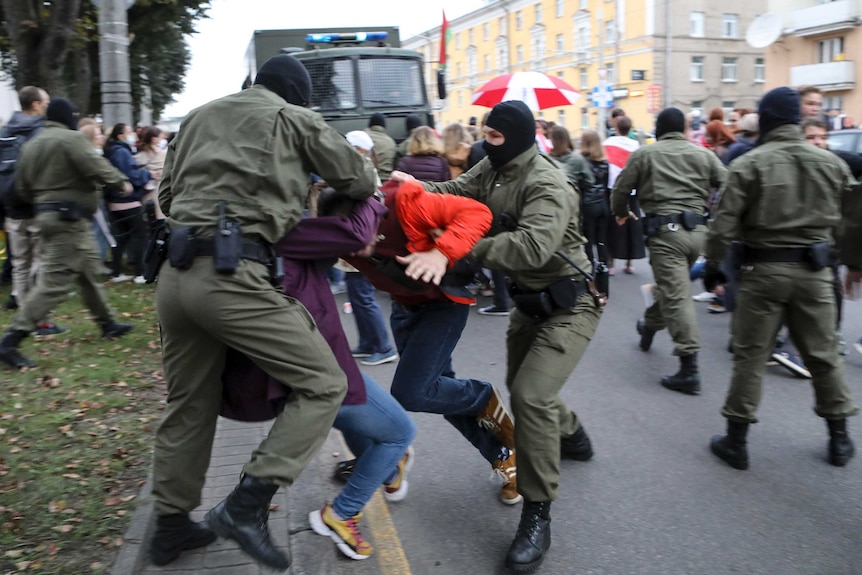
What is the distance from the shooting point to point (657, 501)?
161 inches

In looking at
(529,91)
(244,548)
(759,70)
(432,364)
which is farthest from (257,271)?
(759,70)

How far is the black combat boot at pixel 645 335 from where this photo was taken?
7.00 meters

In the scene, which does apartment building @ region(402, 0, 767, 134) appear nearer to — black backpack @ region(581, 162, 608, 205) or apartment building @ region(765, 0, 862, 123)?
apartment building @ region(765, 0, 862, 123)

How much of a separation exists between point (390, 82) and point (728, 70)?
46.2m

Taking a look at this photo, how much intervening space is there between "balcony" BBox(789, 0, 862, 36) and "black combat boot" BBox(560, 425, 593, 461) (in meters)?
39.8

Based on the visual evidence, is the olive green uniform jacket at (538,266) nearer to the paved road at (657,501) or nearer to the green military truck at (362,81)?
the paved road at (657,501)

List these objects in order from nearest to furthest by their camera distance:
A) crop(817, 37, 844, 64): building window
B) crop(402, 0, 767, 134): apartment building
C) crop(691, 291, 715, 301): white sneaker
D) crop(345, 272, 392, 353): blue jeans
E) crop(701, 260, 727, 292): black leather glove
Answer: crop(701, 260, 727, 292): black leather glove, crop(345, 272, 392, 353): blue jeans, crop(691, 291, 715, 301): white sneaker, crop(817, 37, 844, 64): building window, crop(402, 0, 767, 134): apartment building

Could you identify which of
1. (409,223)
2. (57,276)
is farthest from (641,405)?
(57,276)

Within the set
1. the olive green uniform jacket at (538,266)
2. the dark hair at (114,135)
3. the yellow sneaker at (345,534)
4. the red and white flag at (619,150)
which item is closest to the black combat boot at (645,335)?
the olive green uniform jacket at (538,266)

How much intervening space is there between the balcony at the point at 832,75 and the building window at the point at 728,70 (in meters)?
13.4

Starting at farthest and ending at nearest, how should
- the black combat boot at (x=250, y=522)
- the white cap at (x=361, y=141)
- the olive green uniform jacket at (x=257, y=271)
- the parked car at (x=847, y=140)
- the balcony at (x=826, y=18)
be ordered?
the balcony at (x=826, y=18)
the parked car at (x=847, y=140)
the white cap at (x=361, y=141)
the black combat boot at (x=250, y=522)
the olive green uniform jacket at (x=257, y=271)

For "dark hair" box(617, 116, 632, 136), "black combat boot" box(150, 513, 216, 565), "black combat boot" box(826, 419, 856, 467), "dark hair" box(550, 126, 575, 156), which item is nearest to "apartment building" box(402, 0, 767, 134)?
"dark hair" box(617, 116, 632, 136)

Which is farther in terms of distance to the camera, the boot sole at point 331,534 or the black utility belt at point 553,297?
the black utility belt at point 553,297

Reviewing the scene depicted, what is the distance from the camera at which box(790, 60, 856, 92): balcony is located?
125ft
